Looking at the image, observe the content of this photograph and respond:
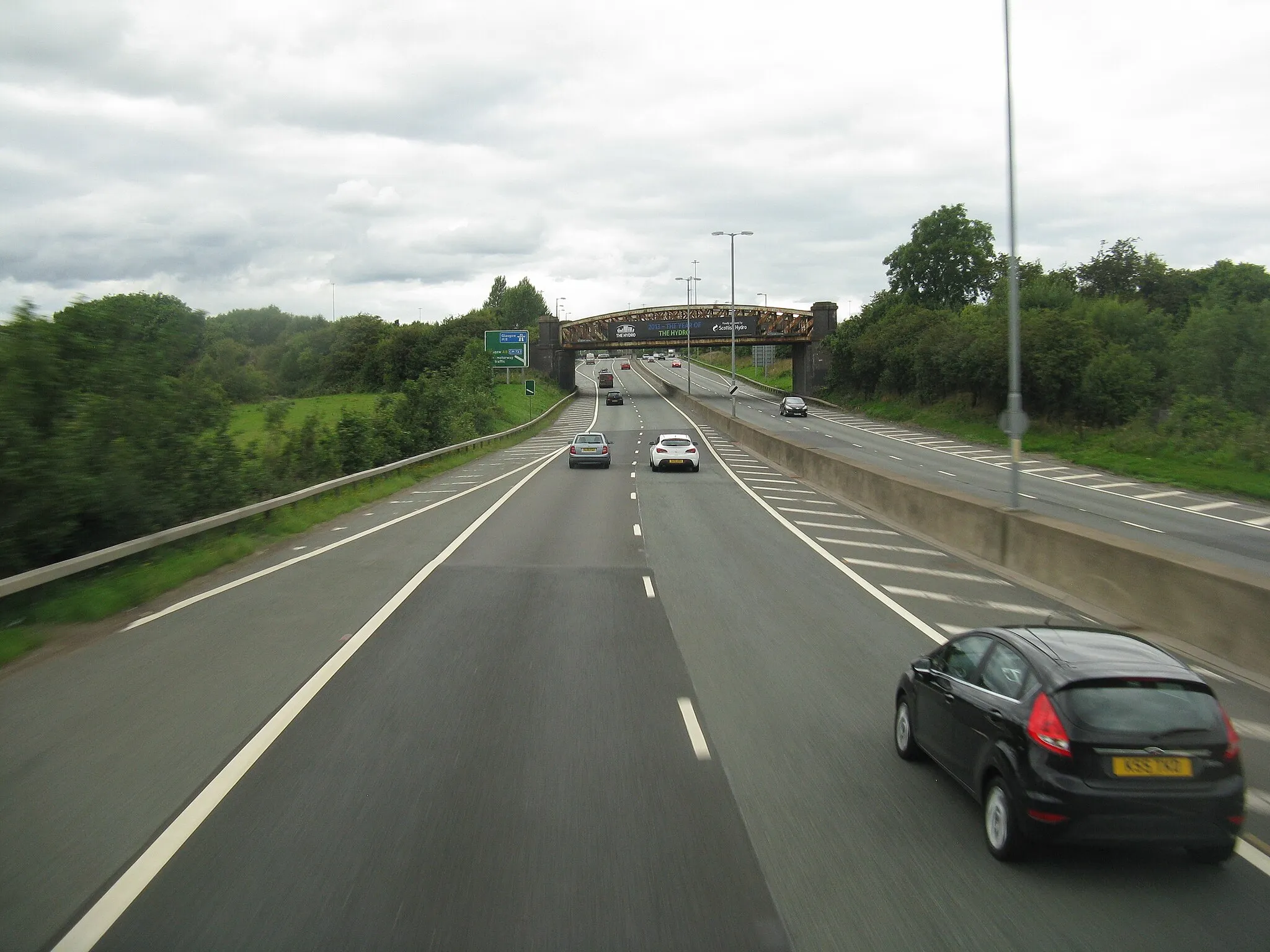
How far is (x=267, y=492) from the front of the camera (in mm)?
25234

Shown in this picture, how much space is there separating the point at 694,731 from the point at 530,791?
79.3 inches

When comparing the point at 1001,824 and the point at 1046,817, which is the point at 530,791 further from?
the point at 1046,817

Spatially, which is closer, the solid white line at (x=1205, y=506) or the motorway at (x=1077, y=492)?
the motorway at (x=1077, y=492)


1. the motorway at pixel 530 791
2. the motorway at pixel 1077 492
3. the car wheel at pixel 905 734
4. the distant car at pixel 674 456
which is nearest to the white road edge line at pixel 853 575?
the motorway at pixel 530 791

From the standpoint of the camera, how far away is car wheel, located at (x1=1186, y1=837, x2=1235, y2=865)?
5941 mm

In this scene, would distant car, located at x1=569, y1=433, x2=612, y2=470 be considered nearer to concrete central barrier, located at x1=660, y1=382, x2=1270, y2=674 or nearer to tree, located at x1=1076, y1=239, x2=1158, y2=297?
concrete central barrier, located at x1=660, y1=382, x2=1270, y2=674

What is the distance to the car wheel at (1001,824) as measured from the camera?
6102 mm

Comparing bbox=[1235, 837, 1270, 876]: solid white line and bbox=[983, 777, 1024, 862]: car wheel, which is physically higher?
bbox=[983, 777, 1024, 862]: car wheel

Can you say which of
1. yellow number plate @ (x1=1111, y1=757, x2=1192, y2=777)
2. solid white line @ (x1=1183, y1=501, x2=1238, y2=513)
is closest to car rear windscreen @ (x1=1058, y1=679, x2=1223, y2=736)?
yellow number plate @ (x1=1111, y1=757, x2=1192, y2=777)

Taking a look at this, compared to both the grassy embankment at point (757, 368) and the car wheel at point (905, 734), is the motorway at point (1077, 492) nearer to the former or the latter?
the car wheel at point (905, 734)

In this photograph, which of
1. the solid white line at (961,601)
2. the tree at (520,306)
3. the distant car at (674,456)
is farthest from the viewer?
the tree at (520,306)

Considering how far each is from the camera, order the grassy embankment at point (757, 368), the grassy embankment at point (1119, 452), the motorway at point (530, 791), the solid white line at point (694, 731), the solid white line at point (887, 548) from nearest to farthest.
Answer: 1. the motorway at point (530, 791)
2. the solid white line at point (694, 731)
3. the solid white line at point (887, 548)
4. the grassy embankment at point (1119, 452)
5. the grassy embankment at point (757, 368)

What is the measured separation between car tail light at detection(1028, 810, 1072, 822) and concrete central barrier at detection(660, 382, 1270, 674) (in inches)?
237

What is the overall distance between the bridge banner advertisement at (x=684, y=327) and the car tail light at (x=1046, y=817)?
91.4 m
